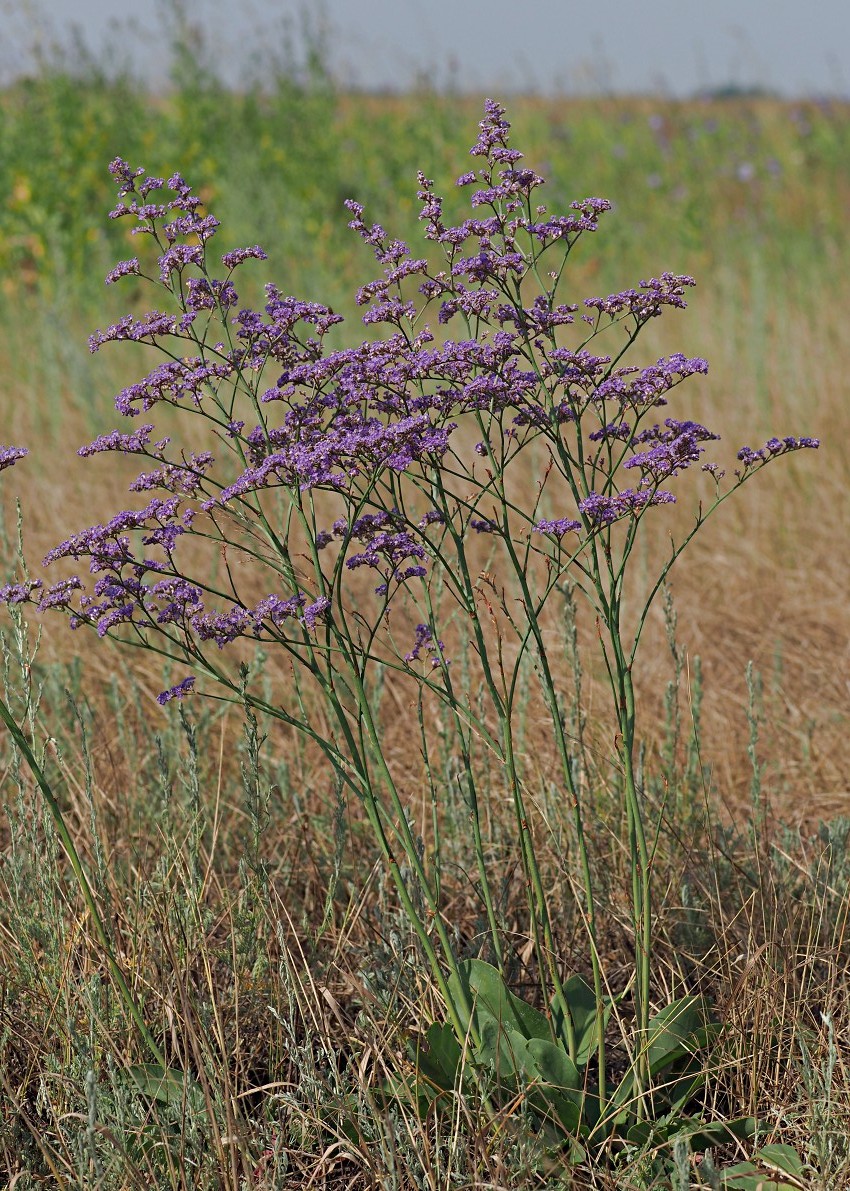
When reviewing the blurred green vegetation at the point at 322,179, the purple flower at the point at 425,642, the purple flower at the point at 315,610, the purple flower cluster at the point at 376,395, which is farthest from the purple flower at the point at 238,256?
the blurred green vegetation at the point at 322,179

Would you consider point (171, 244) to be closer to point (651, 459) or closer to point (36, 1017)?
point (651, 459)

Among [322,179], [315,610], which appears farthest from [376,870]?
[322,179]

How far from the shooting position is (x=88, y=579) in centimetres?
462

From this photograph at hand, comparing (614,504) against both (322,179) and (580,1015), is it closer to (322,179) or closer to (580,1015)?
(580,1015)

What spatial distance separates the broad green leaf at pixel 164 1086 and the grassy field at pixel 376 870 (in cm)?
2

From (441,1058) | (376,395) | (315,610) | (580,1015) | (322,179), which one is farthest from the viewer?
(322,179)

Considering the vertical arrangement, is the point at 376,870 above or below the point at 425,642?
below

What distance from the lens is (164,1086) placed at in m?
2.13

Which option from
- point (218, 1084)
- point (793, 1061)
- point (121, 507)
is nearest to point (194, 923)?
point (218, 1084)

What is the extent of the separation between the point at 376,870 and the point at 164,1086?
2.21 feet

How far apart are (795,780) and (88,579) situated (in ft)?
8.85

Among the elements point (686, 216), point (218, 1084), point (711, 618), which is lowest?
point (218, 1084)

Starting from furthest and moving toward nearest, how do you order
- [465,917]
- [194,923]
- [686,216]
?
[686,216], [465,917], [194,923]

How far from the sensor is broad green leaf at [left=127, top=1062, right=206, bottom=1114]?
2.05 m
